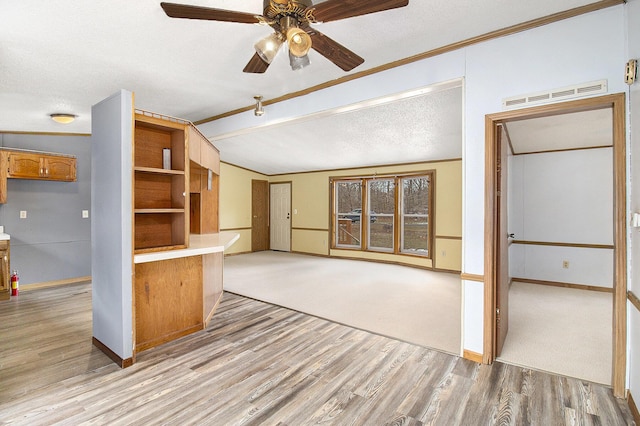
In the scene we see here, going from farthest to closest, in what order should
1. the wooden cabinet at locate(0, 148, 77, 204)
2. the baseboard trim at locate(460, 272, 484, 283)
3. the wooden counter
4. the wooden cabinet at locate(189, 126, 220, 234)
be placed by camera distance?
the wooden cabinet at locate(0, 148, 77, 204), the wooden cabinet at locate(189, 126, 220, 234), the wooden counter, the baseboard trim at locate(460, 272, 484, 283)

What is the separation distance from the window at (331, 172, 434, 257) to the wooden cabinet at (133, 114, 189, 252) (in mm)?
4883

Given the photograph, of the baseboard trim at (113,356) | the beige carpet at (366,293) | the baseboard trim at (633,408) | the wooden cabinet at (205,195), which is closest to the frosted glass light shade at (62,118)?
the wooden cabinet at (205,195)

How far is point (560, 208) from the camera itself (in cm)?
512

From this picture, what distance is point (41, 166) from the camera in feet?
15.4

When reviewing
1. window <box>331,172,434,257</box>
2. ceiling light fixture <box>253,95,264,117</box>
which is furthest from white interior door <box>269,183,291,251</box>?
ceiling light fixture <box>253,95,264,117</box>

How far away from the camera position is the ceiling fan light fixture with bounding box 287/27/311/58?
1.71 metres

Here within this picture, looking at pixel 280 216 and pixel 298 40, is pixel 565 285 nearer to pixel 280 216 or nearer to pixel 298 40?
pixel 298 40

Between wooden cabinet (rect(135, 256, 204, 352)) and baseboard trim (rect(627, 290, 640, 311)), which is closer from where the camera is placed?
baseboard trim (rect(627, 290, 640, 311))

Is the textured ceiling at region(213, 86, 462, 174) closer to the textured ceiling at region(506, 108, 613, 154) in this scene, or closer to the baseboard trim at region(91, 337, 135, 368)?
the textured ceiling at region(506, 108, 613, 154)

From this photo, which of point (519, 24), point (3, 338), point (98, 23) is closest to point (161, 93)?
point (98, 23)

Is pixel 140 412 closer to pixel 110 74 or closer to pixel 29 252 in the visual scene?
pixel 110 74

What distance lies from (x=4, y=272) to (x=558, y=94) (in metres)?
6.49

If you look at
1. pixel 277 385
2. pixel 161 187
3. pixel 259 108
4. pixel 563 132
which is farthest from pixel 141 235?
pixel 563 132

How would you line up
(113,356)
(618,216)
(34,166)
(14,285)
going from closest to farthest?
(618,216), (113,356), (14,285), (34,166)
